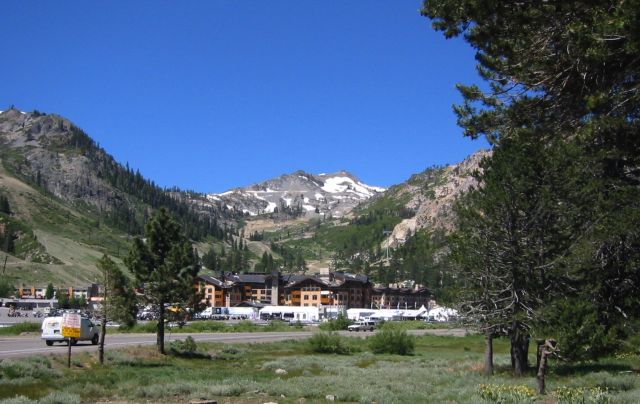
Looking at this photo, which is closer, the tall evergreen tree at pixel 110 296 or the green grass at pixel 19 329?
the tall evergreen tree at pixel 110 296

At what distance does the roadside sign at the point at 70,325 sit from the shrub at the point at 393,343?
3210 cm

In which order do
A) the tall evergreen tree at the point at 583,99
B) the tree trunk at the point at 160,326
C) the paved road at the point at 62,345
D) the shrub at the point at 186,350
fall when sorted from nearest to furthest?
the tall evergreen tree at the point at 583,99, the paved road at the point at 62,345, the tree trunk at the point at 160,326, the shrub at the point at 186,350

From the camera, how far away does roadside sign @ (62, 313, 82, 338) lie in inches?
1207

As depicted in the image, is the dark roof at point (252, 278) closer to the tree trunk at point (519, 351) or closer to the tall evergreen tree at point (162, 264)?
the tall evergreen tree at point (162, 264)

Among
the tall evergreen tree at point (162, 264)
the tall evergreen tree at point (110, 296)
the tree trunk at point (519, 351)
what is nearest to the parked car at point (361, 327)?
the tall evergreen tree at point (162, 264)

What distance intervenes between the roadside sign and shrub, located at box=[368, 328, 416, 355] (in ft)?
105

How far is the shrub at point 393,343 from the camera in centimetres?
5675

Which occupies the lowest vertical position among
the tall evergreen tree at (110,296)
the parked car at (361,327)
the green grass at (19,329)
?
the parked car at (361,327)

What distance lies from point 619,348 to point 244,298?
559 ft

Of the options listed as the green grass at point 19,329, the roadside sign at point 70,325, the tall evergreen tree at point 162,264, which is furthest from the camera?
the green grass at point 19,329

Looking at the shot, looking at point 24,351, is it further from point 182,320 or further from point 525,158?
point 525,158

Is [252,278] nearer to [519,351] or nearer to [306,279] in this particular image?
[306,279]

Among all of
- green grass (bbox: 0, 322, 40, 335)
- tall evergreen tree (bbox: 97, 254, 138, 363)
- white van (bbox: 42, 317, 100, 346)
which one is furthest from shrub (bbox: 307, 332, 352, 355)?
green grass (bbox: 0, 322, 40, 335)

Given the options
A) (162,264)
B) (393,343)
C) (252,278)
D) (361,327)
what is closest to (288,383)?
(162,264)
